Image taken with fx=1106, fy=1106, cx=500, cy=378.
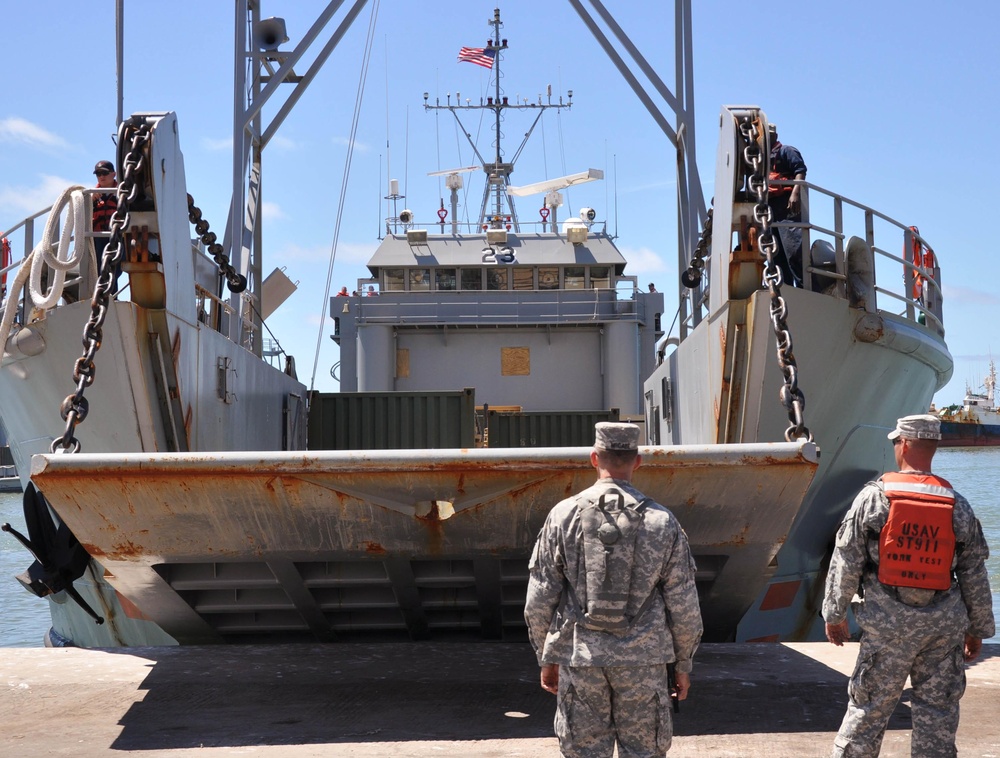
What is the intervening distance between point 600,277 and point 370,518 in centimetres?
1193

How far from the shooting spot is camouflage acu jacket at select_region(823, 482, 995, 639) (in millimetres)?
3887

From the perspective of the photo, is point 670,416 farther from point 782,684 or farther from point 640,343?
point 640,343

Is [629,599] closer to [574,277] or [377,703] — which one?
[377,703]

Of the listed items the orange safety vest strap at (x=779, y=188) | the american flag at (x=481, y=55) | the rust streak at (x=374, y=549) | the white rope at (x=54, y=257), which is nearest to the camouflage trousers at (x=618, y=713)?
the rust streak at (x=374, y=549)

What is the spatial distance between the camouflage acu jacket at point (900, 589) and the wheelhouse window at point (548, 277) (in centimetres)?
1277

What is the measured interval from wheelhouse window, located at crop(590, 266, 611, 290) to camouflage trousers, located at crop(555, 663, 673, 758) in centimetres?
1335

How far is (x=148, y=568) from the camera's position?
18.1 ft

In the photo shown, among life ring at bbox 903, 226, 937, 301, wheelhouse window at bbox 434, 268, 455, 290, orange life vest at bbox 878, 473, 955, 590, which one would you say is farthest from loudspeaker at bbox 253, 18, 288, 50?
orange life vest at bbox 878, 473, 955, 590

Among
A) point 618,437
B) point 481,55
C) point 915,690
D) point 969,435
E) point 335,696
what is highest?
point 481,55

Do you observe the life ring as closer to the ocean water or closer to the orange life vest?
the orange life vest

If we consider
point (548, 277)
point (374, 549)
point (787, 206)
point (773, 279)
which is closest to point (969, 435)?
point (548, 277)

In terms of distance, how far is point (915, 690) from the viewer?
3.94 meters

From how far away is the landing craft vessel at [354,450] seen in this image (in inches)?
197

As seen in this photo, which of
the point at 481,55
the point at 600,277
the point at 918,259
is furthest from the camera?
the point at 481,55
